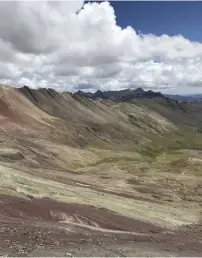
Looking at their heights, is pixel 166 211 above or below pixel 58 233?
below

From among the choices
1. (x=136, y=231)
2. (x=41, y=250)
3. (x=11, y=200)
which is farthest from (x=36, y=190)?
(x=41, y=250)

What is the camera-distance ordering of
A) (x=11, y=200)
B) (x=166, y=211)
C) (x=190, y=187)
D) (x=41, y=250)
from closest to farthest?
(x=41, y=250)
(x=11, y=200)
(x=166, y=211)
(x=190, y=187)

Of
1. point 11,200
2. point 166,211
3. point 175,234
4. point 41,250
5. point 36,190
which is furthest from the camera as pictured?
point 166,211

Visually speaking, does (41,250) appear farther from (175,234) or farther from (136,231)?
(175,234)

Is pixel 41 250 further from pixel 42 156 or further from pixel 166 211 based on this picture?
pixel 42 156

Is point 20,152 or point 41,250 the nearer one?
point 41,250

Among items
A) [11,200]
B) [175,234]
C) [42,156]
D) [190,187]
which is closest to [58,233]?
[11,200]
